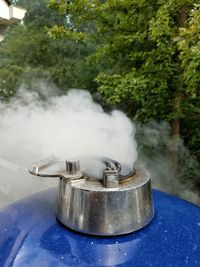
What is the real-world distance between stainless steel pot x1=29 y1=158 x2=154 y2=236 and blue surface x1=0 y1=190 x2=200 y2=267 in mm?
45

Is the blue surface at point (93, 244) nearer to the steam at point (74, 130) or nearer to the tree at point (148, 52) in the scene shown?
the steam at point (74, 130)

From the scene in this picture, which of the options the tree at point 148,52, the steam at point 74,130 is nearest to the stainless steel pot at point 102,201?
the steam at point 74,130

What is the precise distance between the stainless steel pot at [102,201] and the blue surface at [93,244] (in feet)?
0.15

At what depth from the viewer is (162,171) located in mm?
3432

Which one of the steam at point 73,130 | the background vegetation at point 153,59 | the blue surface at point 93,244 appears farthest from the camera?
the background vegetation at point 153,59

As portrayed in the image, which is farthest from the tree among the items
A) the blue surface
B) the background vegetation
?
the blue surface

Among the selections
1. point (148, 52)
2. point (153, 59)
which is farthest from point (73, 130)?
point (148, 52)

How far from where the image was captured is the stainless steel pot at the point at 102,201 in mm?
976

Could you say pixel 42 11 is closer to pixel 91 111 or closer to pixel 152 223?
pixel 91 111

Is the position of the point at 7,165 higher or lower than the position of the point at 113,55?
lower

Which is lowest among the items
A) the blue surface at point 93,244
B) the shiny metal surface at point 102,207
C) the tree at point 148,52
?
the blue surface at point 93,244

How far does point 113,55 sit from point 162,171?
166 cm

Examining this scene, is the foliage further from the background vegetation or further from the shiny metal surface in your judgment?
the shiny metal surface

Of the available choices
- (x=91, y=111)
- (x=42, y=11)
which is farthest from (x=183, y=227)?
(x=42, y=11)
